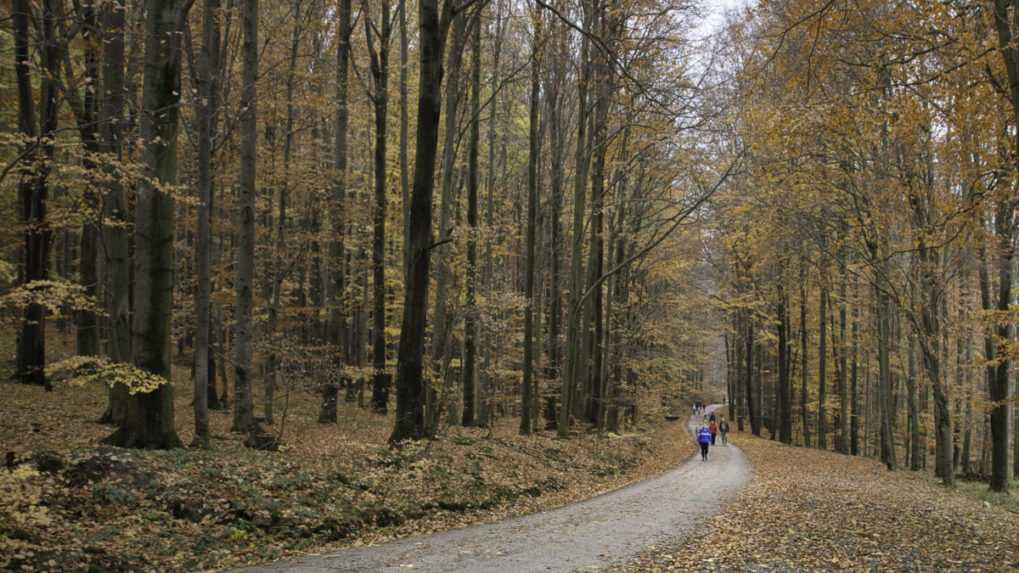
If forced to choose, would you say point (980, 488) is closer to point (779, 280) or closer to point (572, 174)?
point (779, 280)

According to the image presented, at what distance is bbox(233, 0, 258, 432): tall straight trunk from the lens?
38.9ft

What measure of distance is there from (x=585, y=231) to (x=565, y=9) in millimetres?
6937

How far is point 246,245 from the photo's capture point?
476 inches

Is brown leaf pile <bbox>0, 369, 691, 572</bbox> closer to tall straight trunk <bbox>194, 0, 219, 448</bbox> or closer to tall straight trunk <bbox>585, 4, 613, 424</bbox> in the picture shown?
tall straight trunk <bbox>194, 0, 219, 448</bbox>

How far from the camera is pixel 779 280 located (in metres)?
29.1

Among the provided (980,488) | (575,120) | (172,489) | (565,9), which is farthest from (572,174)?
(172,489)

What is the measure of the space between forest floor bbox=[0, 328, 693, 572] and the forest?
0.16 feet

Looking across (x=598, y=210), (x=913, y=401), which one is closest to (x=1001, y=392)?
(x=913, y=401)

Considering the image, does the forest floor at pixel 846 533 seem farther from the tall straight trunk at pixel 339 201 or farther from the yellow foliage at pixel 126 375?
the tall straight trunk at pixel 339 201

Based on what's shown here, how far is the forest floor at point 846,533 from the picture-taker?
23.7 ft

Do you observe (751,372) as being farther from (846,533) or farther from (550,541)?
(550,541)

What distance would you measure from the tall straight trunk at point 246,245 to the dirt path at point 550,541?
5.61 meters

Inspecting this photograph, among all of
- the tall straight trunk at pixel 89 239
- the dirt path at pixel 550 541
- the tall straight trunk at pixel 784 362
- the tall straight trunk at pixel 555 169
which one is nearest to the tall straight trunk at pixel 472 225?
A: the tall straight trunk at pixel 555 169

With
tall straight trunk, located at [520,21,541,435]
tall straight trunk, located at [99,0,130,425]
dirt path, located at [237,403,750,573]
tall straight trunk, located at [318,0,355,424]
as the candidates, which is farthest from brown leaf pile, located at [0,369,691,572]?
tall straight trunk, located at [520,21,541,435]
